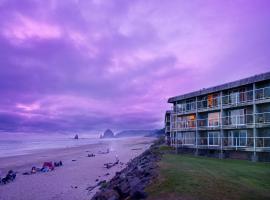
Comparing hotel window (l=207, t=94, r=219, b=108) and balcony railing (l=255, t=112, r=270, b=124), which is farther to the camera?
hotel window (l=207, t=94, r=219, b=108)

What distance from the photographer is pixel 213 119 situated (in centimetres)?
3344

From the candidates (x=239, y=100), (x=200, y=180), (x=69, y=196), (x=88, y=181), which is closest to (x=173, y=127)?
(x=239, y=100)

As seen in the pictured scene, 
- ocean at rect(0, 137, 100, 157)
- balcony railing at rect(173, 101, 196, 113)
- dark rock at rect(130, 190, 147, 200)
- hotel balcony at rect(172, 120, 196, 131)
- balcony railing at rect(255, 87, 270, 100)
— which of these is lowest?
ocean at rect(0, 137, 100, 157)

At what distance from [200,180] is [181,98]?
85.2ft

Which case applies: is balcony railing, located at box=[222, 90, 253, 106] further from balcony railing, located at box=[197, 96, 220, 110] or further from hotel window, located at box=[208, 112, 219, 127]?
hotel window, located at box=[208, 112, 219, 127]

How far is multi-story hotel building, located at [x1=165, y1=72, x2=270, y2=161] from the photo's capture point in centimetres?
2642

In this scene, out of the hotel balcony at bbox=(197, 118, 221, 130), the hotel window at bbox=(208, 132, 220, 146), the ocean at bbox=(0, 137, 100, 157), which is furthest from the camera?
the ocean at bbox=(0, 137, 100, 157)

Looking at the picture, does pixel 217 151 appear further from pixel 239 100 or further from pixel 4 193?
pixel 4 193

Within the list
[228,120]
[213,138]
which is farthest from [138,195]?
[213,138]

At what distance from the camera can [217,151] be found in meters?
32.3

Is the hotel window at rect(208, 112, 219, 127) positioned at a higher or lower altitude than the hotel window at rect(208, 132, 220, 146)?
higher

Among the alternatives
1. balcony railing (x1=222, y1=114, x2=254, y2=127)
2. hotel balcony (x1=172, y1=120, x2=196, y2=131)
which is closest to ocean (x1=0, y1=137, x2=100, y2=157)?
hotel balcony (x1=172, y1=120, x2=196, y2=131)

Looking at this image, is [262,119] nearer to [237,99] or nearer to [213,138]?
[237,99]

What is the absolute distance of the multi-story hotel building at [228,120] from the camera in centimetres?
2642
